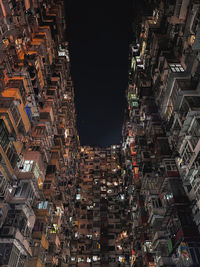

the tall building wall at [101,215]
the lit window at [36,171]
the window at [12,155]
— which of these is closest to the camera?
the window at [12,155]

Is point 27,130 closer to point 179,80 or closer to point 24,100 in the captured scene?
point 24,100

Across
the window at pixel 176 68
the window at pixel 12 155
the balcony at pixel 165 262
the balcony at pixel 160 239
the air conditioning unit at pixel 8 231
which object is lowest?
the balcony at pixel 165 262

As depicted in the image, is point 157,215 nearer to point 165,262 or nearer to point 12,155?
point 165,262

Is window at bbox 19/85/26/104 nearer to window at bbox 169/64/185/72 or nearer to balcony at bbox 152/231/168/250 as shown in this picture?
window at bbox 169/64/185/72

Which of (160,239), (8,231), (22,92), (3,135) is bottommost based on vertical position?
(8,231)

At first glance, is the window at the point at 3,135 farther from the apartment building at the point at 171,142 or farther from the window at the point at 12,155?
the apartment building at the point at 171,142

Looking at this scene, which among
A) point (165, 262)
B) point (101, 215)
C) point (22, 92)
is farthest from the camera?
point (101, 215)

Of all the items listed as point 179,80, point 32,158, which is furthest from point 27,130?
point 179,80

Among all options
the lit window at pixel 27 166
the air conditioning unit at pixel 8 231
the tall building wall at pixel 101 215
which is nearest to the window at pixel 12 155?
the lit window at pixel 27 166

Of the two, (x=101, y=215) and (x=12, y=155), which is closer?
(x=12, y=155)

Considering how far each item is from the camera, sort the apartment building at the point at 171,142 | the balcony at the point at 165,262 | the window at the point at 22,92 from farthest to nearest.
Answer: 1. the window at the point at 22,92
2. the balcony at the point at 165,262
3. the apartment building at the point at 171,142

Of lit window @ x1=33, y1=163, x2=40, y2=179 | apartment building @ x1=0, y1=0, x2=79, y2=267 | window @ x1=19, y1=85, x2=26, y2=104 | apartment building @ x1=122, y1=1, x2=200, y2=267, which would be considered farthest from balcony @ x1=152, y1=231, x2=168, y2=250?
window @ x1=19, y1=85, x2=26, y2=104

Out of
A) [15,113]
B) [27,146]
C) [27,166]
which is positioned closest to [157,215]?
[27,166]

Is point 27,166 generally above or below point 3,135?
above
